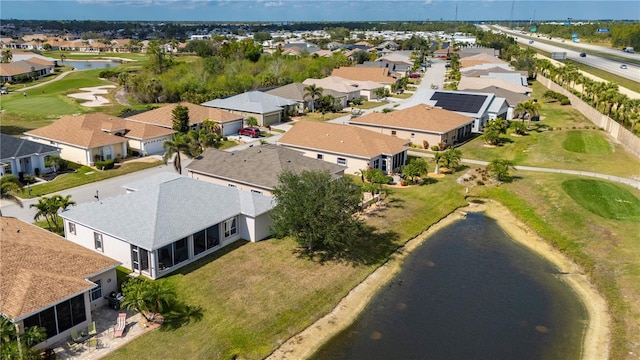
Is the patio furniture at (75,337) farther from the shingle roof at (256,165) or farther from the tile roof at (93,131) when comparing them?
the tile roof at (93,131)

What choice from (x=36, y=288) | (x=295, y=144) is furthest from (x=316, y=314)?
(x=295, y=144)

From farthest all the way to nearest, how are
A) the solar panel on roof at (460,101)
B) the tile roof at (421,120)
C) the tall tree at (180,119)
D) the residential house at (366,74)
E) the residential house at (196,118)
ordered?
the residential house at (366,74), the solar panel on roof at (460,101), the residential house at (196,118), the tile roof at (421,120), the tall tree at (180,119)

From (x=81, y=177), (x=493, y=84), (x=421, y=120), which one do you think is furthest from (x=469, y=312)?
(x=493, y=84)

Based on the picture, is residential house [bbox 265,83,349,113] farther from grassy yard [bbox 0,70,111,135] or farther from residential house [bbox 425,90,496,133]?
grassy yard [bbox 0,70,111,135]

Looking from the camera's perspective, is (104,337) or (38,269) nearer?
(104,337)

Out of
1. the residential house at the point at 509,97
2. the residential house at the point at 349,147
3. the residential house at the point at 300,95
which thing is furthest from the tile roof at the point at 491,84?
the residential house at the point at 349,147

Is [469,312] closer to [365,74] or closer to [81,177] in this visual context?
[81,177]
